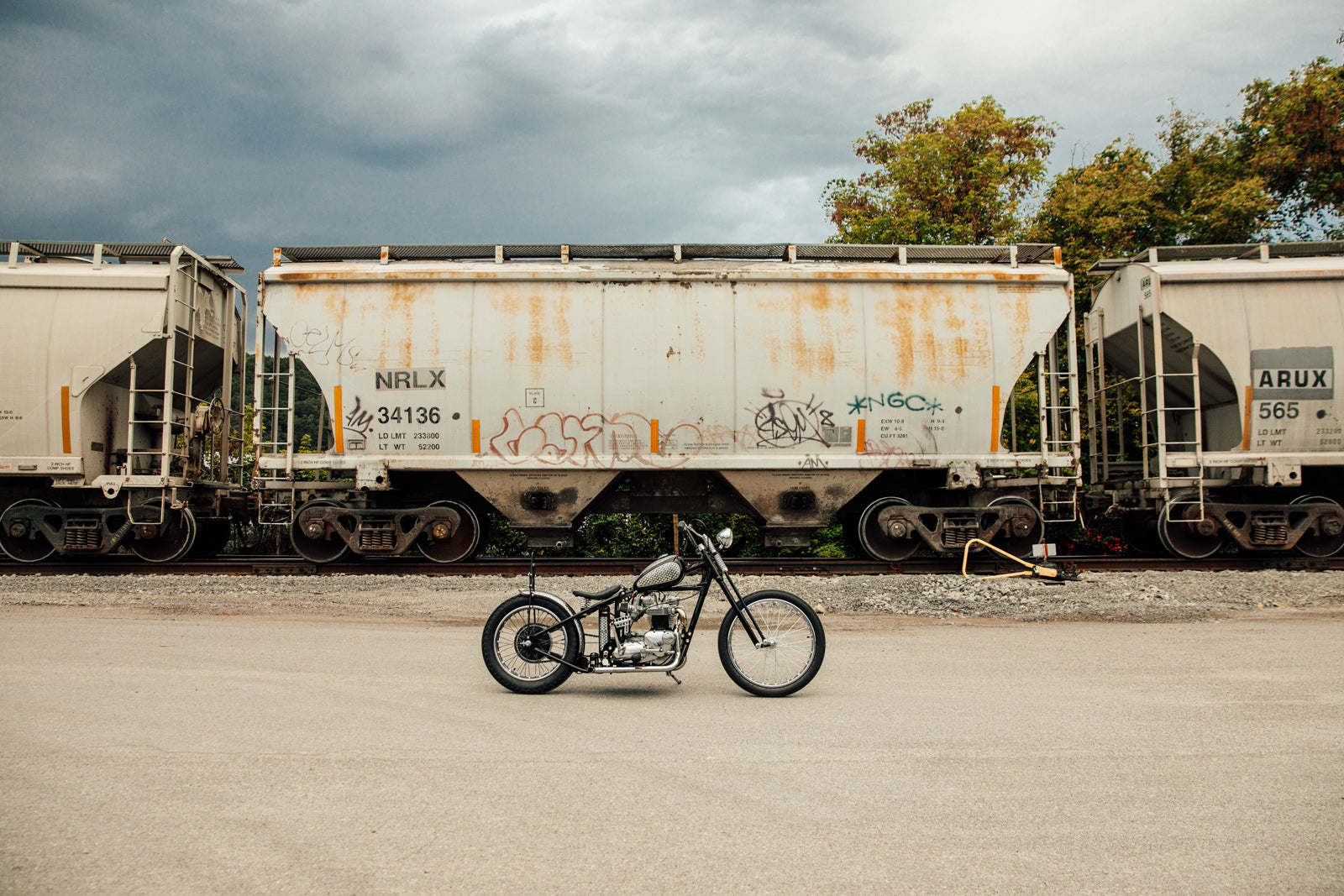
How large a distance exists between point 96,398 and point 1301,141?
22285mm

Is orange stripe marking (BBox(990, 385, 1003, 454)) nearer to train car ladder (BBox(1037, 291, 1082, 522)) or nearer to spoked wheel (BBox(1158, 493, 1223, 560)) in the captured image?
train car ladder (BBox(1037, 291, 1082, 522))

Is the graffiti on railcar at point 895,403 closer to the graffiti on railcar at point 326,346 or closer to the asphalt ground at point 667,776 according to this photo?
the asphalt ground at point 667,776

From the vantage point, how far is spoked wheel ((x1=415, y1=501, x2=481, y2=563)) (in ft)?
33.6

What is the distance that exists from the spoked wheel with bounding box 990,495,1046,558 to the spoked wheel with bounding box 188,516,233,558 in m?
10.5

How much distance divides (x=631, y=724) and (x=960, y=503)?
7.46 metres

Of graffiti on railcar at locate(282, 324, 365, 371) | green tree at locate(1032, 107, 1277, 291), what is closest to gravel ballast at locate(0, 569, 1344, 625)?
graffiti on railcar at locate(282, 324, 365, 371)

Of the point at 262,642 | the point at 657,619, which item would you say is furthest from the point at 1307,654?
the point at 262,642

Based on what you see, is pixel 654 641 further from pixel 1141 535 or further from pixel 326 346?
pixel 1141 535

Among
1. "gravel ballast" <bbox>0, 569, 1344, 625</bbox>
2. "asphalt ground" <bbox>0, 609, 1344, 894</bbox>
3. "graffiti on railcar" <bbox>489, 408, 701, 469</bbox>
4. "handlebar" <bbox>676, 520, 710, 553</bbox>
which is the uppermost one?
"graffiti on railcar" <bbox>489, 408, 701, 469</bbox>

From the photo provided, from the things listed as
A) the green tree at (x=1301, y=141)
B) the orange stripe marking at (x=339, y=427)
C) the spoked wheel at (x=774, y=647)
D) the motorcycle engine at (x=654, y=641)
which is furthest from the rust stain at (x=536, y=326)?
the green tree at (x=1301, y=141)

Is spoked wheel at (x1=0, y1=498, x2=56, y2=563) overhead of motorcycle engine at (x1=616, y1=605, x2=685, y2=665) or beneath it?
overhead

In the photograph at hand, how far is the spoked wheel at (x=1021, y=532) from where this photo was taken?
10109 millimetres

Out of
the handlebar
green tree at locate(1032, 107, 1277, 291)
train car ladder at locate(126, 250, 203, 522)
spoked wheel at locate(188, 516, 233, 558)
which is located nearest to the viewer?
the handlebar

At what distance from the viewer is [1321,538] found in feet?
34.1
